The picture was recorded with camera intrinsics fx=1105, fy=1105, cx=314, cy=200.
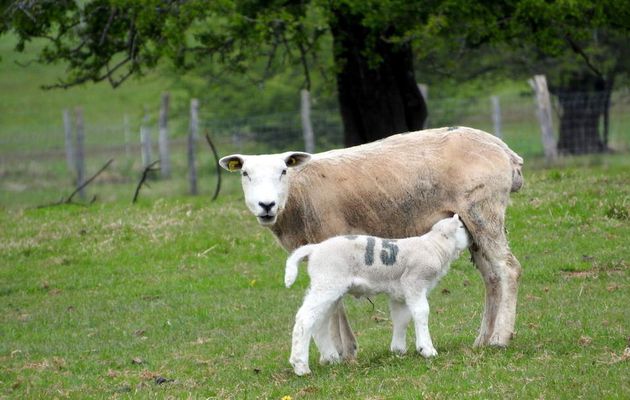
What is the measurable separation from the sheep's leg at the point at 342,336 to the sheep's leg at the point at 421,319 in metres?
0.72

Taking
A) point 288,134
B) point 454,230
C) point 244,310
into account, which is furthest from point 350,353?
point 288,134

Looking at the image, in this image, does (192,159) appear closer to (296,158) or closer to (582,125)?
(582,125)

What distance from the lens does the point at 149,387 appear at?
8117mm

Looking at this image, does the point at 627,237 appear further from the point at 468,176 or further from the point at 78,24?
the point at 78,24

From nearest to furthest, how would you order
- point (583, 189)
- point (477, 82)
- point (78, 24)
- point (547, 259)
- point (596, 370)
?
1. point (596, 370)
2. point (547, 259)
3. point (583, 189)
4. point (78, 24)
5. point (477, 82)

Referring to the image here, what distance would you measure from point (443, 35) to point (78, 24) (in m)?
6.22

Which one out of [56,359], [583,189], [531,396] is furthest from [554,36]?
[531,396]

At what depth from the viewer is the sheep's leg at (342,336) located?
8.48 meters

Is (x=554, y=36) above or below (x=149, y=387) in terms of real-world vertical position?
above

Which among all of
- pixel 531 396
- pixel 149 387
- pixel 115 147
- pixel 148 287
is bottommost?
pixel 115 147

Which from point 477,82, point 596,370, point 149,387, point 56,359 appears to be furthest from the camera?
point 477,82

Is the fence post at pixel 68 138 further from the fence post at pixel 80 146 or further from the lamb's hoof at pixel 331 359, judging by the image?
the lamb's hoof at pixel 331 359

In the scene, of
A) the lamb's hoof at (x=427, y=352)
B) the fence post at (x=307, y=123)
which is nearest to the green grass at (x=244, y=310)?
the lamb's hoof at (x=427, y=352)

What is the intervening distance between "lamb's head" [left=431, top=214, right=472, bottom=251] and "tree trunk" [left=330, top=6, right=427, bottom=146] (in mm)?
9978
